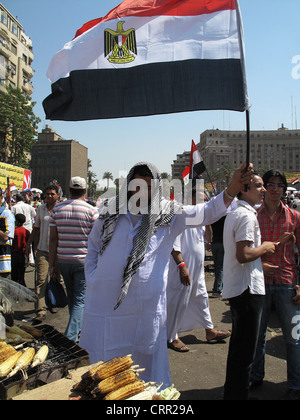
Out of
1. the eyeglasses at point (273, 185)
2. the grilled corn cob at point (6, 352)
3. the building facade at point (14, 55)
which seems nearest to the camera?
the grilled corn cob at point (6, 352)

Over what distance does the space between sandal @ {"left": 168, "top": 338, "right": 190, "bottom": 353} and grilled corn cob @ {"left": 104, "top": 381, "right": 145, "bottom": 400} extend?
8.86 ft

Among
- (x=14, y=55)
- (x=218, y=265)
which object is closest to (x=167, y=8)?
(x=218, y=265)

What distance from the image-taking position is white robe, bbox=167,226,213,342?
191 inches

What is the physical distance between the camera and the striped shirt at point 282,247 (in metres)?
3.41

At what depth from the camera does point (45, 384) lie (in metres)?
2.17

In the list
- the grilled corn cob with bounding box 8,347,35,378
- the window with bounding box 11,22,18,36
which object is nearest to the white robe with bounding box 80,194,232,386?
the grilled corn cob with bounding box 8,347,35,378

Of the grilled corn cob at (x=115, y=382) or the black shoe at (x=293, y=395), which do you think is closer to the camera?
the grilled corn cob at (x=115, y=382)

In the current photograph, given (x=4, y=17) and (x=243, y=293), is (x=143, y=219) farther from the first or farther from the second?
(x=4, y=17)

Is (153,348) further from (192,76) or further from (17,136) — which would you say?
(17,136)

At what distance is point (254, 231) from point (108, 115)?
68.2 inches

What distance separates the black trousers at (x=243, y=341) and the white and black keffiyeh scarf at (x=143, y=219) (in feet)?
2.98

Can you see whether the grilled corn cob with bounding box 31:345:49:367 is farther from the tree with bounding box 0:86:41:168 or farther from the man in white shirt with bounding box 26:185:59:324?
the tree with bounding box 0:86:41:168

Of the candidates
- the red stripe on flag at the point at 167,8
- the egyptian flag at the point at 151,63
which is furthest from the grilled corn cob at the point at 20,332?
the red stripe on flag at the point at 167,8

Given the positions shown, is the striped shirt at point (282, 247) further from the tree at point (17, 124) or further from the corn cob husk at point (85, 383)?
the tree at point (17, 124)
